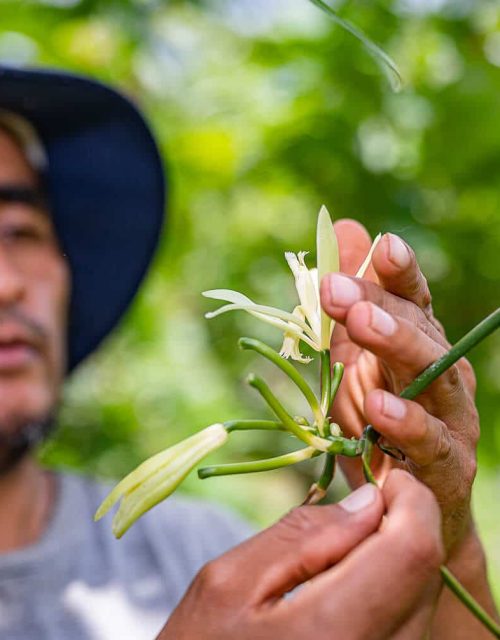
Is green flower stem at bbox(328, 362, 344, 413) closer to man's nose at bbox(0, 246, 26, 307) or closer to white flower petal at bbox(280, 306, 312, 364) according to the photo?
white flower petal at bbox(280, 306, 312, 364)

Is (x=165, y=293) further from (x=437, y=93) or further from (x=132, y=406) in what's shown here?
(x=437, y=93)

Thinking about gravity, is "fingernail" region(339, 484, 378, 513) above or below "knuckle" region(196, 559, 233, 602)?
above

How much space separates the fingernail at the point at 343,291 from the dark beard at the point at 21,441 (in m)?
0.71

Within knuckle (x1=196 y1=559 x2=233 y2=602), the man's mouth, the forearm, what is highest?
knuckle (x1=196 y1=559 x2=233 y2=602)

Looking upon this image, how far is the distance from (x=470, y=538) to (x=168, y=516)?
690mm

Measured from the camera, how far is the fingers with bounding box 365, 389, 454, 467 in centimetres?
34

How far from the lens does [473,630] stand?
49 cm

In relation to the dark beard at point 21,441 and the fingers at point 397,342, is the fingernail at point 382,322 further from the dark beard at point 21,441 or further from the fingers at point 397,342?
the dark beard at point 21,441

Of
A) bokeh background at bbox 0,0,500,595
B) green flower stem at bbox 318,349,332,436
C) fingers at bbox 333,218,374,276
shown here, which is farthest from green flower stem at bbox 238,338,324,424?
bokeh background at bbox 0,0,500,595

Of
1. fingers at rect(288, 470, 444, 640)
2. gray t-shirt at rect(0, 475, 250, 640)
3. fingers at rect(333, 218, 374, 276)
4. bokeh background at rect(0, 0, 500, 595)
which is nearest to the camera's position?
fingers at rect(288, 470, 444, 640)

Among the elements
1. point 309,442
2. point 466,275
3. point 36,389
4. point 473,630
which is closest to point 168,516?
point 36,389

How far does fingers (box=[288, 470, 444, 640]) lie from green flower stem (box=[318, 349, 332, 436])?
0.05 metres

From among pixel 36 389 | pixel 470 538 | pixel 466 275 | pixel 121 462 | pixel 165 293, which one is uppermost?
pixel 470 538

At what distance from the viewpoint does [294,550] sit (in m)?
0.33
